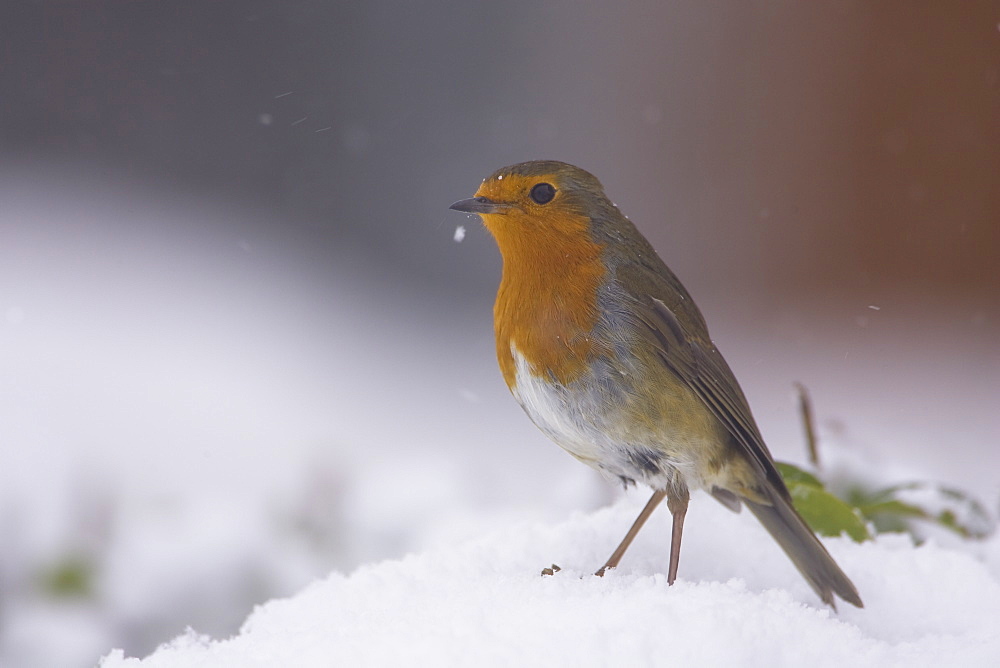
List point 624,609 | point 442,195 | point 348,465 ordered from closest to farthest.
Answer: point 624,609 → point 348,465 → point 442,195

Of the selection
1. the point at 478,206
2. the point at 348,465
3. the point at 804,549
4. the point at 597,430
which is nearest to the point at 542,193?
the point at 478,206

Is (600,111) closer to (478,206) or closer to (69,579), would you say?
(478,206)

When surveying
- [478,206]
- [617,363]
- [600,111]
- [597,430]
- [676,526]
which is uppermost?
[600,111]

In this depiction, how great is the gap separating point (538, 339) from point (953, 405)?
4595 millimetres

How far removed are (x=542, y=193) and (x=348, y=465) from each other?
60.1 inches

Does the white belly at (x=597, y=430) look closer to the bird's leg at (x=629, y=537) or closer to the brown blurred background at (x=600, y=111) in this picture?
the bird's leg at (x=629, y=537)

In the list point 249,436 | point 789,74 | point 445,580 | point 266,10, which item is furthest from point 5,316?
point 789,74

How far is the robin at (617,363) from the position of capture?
2025mm

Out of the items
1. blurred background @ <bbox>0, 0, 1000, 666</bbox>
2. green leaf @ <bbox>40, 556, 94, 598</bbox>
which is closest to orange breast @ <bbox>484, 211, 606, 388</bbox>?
green leaf @ <bbox>40, 556, 94, 598</bbox>

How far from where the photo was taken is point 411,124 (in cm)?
634

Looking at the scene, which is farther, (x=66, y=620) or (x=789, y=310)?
(x=789, y=310)

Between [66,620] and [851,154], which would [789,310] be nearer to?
[851,154]

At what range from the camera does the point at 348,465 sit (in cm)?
337

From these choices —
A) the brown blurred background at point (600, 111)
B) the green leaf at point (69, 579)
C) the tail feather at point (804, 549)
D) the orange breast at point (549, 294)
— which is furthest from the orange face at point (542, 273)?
the brown blurred background at point (600, 111)
